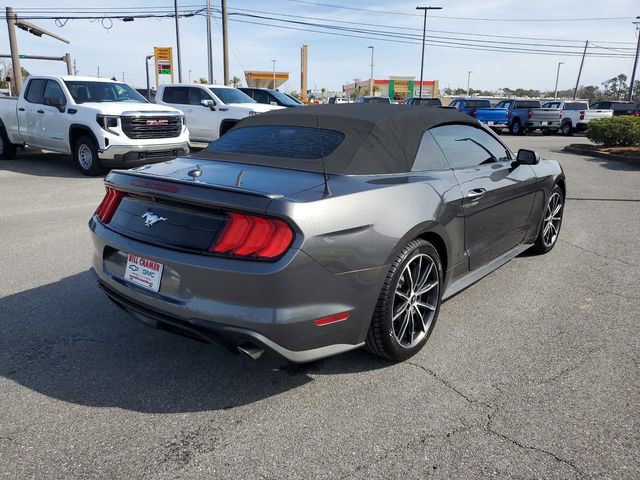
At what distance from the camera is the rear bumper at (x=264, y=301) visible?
2.59 metres

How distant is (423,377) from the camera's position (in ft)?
10.4

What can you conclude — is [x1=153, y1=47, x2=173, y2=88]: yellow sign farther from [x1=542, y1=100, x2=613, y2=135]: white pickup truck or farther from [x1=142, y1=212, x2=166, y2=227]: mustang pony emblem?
[x1=142, y1=212, x2=166, y2=227]: mustang pony emblem

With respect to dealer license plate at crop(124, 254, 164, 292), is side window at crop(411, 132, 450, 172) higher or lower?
higher

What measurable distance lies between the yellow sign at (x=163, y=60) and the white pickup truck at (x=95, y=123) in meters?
21.1

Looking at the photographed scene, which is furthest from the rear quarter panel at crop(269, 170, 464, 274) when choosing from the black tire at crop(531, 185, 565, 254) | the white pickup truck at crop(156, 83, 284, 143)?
the white pickup truck at crop(156, 83, 284, 143)

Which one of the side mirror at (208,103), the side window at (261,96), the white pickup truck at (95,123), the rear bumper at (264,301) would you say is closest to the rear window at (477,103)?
the side window at (261,96)

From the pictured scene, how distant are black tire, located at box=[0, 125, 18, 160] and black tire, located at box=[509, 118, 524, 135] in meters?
22.5

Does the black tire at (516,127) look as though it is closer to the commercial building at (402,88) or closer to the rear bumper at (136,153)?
the rear bumper at (136,153)

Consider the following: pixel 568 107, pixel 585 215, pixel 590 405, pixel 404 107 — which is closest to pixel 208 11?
pixel 568 107

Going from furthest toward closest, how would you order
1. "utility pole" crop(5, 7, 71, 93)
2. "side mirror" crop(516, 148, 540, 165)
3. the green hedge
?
"utility pole" crop(5, 7, 71, 93), the green hedge, "side mirror" crop(516, 148, 540, 165)

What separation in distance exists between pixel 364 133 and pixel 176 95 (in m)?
13.1

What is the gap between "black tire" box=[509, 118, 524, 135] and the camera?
26797 millimetres

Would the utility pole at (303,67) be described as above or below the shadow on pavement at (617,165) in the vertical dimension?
above

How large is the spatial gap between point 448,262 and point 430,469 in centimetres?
153
